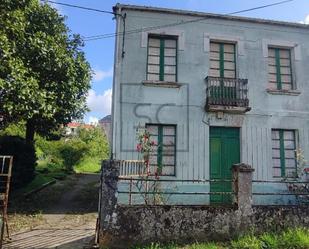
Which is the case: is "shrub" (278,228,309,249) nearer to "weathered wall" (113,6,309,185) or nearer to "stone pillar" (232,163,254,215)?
"stone pillar" (232,163,254,215)

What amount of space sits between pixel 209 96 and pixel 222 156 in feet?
7.15

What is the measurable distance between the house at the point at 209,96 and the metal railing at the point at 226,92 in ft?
0.12

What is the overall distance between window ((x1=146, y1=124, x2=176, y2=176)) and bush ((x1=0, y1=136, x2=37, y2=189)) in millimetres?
6830

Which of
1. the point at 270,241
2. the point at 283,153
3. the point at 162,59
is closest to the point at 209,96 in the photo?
the point at 162,59

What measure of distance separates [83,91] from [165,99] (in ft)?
16.0

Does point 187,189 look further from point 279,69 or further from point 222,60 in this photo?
point 279,69

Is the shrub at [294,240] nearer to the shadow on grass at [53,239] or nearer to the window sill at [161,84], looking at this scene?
the shadow on grass at [53,239]

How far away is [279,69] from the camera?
14266 millimetres

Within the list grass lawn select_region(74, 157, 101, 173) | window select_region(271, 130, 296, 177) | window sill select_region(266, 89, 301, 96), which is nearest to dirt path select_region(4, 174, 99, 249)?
window select_region(271, 130, 296, 177)

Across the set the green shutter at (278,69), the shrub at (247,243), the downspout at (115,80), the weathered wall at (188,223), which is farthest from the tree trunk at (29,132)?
the shrub at (247,243)

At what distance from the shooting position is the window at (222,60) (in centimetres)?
1382

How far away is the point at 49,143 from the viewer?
29.4 metres

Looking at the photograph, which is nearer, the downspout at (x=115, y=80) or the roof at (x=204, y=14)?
the downspout at (x=115, y=80)

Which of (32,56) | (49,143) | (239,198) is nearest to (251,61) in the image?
(239,198)
